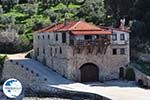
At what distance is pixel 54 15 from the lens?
310 ft

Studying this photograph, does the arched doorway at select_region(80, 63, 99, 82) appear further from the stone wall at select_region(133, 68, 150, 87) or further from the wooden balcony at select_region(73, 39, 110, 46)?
the stone wall at select_region(133, 68, 150, 87)

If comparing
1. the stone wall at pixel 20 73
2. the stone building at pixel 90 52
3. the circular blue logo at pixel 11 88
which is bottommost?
the stone wall at pixel 20 73

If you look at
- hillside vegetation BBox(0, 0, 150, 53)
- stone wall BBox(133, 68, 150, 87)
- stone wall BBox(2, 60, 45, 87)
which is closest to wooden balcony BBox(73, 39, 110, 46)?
stone wall BBox(133, 68, 150, 87)

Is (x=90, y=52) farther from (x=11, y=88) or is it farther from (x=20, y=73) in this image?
(x=11, y=88)

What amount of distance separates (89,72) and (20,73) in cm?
1036

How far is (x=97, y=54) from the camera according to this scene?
62.1 m

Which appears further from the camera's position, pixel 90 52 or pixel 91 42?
pixel 90 52

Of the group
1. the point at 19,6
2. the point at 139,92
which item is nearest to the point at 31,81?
the point at 139,92

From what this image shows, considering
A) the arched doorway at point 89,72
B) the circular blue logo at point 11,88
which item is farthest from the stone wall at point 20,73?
A: the circular blue logo at point 11,88

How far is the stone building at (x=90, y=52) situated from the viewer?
6091 centimetres

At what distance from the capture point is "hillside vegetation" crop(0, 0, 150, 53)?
234 feet

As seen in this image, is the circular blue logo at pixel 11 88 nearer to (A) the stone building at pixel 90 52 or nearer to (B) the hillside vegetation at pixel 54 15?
(A) the stone building at pixel 90 52

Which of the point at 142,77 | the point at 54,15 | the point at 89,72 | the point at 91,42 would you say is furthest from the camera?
the point at 54,15

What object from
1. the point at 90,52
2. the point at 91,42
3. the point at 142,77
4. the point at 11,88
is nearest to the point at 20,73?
the point at 90,52
